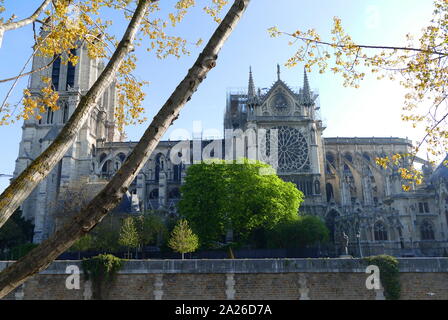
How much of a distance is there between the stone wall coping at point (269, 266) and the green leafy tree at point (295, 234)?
11.8 m

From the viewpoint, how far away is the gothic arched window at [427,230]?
38.8 m

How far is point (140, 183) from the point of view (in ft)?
146

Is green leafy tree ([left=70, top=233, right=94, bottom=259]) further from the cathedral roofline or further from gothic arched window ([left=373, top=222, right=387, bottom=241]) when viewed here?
the cathedral roofline

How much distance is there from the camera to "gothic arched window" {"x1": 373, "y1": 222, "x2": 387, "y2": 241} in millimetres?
38116

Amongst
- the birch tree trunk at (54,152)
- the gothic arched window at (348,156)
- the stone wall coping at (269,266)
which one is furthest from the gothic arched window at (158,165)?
the birch tree trunk at (54,152)

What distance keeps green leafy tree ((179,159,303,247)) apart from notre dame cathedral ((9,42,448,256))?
6.43 meters

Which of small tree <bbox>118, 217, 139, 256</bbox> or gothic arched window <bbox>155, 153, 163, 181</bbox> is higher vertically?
gothic arched window <bbox>155, 153, 163, 181</bbox>

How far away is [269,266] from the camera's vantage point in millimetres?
19125

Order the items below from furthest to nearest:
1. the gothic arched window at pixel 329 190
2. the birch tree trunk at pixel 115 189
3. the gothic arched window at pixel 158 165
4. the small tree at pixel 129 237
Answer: the gothic arched window at pixel 158 165 < the gothic arched window at pixel 329 190 < the small tree at pixel 129 237 < the birch tree trunk at pixel 115 189

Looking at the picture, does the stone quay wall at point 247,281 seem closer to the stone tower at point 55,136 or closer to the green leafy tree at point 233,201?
the green leafy tree at point 233,201

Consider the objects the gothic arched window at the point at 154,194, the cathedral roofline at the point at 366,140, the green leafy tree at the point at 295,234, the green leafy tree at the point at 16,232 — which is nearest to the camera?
the green leafy tree at the point at 295,234

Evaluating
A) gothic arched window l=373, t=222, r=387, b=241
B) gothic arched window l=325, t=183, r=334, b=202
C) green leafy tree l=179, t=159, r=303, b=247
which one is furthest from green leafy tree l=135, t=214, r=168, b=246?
gothic arched window l=325, t=183, r=334, b=202

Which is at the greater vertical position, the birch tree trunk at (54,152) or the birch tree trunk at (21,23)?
the birch tree trunk at (21,23)

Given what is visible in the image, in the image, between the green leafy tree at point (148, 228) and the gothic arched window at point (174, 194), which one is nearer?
the green leafy tree at point (148, 228)
